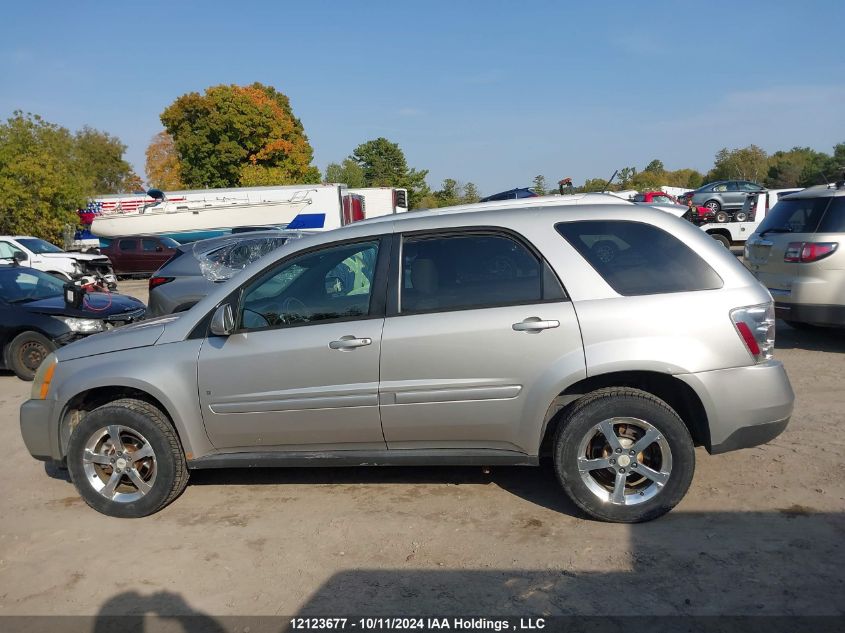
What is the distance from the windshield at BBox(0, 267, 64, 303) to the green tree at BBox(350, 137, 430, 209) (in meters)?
54.7

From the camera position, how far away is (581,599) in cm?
317

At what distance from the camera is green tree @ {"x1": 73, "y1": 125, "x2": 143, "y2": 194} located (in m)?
59.5

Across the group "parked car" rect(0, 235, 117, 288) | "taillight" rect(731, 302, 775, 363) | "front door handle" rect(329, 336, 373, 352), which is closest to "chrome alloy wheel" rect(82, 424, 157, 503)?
"front door handle" rect(329, 336, 373, 352)

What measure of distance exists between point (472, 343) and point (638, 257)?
1.09 meters

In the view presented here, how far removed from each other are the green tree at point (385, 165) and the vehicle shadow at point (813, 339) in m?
55.6

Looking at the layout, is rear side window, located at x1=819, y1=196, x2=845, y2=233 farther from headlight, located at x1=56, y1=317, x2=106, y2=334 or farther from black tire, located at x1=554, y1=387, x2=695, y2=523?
headlight, located at x1=56, y1=317, x2=106, y2=334

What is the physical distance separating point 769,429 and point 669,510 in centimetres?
72

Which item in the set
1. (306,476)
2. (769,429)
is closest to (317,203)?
(306,476)

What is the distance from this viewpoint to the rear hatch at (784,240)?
24.2ft

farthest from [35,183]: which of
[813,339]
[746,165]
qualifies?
[746,165]

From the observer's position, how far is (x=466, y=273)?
156 inches

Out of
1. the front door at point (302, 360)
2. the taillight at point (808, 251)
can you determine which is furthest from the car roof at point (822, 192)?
the front door at point (302, 360)

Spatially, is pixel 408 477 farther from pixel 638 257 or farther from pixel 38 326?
pixel 38 326

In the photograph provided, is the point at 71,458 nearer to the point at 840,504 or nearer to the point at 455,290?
the point at 455,290
